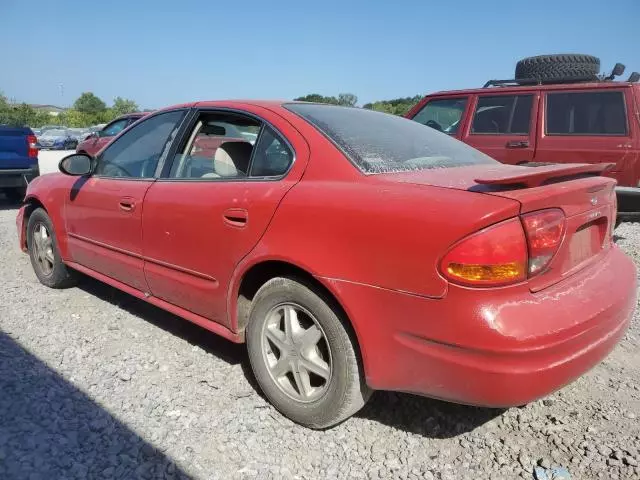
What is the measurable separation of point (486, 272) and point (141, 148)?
2565 mm

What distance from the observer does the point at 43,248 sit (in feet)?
14.0

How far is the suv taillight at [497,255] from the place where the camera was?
69.4 inches

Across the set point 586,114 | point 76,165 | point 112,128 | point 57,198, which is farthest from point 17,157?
point 586,114

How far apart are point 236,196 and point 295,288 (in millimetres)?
585

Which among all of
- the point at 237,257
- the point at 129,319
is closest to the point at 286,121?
the point at 237,257

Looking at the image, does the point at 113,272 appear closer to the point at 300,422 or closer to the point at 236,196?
the point at 236,196

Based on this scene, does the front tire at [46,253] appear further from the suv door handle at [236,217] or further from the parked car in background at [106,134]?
the parked car in background at [106,134]

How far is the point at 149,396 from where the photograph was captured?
8.55 feet

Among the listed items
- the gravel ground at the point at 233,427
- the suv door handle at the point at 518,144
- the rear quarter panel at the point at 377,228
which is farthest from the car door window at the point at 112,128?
the rear quarter panel at the point at 377,228

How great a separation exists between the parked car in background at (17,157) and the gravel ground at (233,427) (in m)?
5.61

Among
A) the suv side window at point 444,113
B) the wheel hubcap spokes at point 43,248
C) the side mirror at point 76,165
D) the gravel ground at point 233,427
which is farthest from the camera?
the suv side window at point 444,113

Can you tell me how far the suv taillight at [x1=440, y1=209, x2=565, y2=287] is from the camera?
69.4 inches

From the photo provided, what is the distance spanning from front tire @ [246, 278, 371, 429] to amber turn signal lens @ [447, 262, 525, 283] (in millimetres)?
586

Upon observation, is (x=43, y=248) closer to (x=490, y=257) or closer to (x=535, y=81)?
(x=490, y=257)
